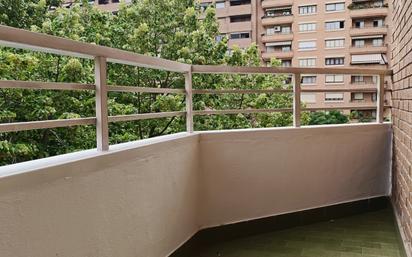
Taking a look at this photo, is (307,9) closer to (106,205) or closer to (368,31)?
(368,31)

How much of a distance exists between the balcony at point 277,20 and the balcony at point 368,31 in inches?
222

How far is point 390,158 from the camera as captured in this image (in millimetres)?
3867

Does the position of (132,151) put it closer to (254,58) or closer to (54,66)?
(54,66)

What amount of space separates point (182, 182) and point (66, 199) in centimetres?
121

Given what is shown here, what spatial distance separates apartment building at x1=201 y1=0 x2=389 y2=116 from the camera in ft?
113

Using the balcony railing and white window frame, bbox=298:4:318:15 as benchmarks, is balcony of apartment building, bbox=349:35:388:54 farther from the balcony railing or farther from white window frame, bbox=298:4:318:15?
the balcony railing

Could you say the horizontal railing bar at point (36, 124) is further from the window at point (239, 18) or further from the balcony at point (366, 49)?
the window at point (239, 18)

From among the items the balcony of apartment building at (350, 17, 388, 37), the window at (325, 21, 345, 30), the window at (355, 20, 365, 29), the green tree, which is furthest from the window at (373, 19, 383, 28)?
the green tree

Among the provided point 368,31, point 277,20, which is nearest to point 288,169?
point 368,31

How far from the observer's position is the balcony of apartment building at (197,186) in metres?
1.42

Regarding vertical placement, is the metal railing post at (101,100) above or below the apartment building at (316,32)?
below

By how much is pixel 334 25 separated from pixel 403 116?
117 ft

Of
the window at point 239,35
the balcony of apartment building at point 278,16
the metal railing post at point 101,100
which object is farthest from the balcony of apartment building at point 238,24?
the metal railing post at point 101,100

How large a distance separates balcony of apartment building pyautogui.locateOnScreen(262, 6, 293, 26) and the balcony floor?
35.3 meters
